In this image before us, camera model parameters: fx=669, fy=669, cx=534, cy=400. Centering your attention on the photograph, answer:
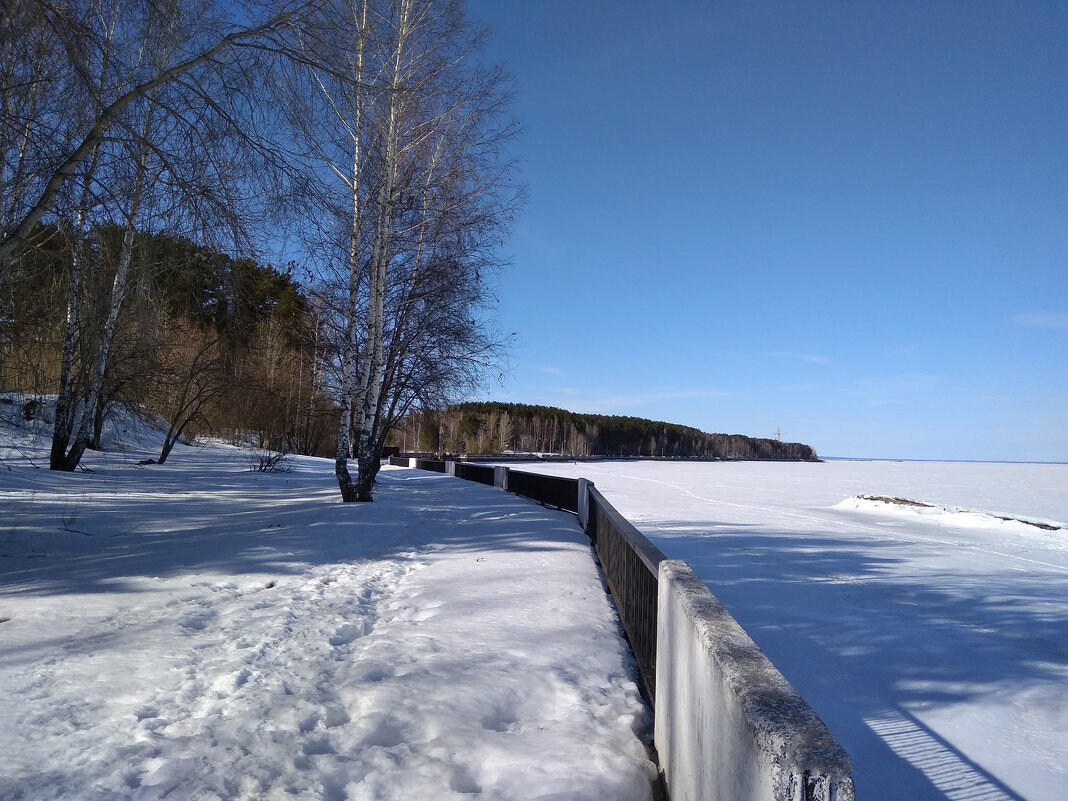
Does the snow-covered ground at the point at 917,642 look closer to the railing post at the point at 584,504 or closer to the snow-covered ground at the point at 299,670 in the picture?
the railing post at the point at 584,504

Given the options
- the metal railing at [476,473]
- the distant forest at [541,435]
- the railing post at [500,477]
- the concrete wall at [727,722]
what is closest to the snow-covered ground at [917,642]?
the concrete wall at [727,722]

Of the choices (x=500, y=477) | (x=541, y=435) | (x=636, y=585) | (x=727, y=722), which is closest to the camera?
(x=727, y=722)

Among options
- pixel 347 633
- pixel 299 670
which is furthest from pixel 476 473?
pixel 299 670

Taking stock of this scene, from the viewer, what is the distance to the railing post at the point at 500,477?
20172 millimetres

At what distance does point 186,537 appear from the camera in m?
7.94

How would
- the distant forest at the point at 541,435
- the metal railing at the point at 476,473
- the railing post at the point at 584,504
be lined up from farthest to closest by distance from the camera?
the distant forest at the point at 541,435 → the metal railing at the point at 476,473 → the railing post at the point at 584,504

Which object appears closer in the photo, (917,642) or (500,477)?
(917,642)

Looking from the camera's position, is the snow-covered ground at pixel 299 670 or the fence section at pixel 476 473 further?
the fence section at pixel 476 473

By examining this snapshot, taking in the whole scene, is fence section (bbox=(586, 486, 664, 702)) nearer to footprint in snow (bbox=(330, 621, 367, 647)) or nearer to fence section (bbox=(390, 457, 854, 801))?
fence section (bbox=(390, 457, 854, 801))

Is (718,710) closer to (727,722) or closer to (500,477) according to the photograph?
(727,722)

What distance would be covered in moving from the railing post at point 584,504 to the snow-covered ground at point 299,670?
234 centimetres

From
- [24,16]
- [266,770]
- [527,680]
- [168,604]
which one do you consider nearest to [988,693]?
[527,680]

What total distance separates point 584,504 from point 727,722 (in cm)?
944

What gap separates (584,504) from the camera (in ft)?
37.0
